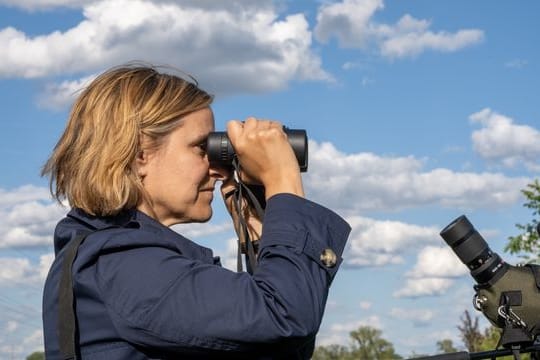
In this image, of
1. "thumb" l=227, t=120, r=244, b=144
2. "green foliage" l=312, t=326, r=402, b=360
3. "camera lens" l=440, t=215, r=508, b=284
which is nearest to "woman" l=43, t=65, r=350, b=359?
"thumb" l=227, t=120, r=244, b=144

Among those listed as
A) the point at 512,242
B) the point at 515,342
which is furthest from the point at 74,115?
the point at 512,242

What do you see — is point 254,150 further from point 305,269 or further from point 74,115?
point 74,115

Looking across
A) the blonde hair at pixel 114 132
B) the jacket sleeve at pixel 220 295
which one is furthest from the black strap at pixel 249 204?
the jacket sleeve at pixel 220 295

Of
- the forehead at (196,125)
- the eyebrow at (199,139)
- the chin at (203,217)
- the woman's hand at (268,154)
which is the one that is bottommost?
the chin at (203,217)

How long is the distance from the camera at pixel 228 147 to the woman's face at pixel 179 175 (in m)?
0.04

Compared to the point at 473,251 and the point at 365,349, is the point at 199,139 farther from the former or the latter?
the point at 365,349

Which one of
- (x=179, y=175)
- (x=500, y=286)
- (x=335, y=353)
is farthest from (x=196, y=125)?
(x=335, y=353)

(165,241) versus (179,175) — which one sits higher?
(179,175)

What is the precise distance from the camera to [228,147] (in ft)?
8.45

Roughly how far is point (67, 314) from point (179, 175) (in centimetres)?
52

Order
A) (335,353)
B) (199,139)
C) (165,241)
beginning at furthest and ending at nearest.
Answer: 1. (335,353)
2. (199,139)
3. (165,241)

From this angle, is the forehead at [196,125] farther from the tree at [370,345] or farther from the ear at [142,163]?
the tree at [370,345]

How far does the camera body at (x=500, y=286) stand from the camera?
2932 mm

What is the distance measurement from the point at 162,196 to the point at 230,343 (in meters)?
0.54
